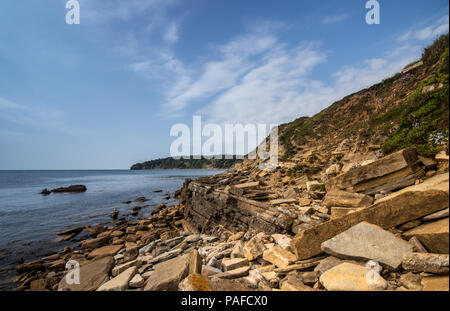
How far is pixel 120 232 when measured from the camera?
1280 centimetres

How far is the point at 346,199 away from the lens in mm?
4641

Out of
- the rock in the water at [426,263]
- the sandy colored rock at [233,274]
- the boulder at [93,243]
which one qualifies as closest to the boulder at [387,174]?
the rock in the water at [426,263]

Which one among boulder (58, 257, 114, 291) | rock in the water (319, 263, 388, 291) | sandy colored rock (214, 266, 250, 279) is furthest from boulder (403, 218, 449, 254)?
boulder (58, 257, 114, 291)

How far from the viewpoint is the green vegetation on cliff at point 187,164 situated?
114812 mm

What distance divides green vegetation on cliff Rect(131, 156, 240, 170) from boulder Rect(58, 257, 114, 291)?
301 feet

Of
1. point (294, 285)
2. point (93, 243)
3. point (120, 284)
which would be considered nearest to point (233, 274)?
point (294, 285)

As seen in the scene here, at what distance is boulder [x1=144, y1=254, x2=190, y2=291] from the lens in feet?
12.1

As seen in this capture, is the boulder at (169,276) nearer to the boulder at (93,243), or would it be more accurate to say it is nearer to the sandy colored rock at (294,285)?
the sandy colored rock at (294,285)

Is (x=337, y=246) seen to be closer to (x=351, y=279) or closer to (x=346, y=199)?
(x=351, y=279)

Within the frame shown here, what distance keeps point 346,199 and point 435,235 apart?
6.92 ft

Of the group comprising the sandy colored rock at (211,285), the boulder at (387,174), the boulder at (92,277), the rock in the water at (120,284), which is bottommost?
the boulder at (92,277)

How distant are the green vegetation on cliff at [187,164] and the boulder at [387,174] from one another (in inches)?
3681

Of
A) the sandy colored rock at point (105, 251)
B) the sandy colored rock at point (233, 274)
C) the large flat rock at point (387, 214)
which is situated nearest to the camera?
the large flat rock at point (387, 214)
